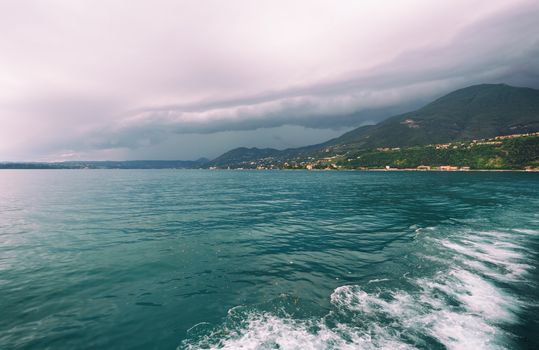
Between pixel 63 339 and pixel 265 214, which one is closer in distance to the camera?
pixel 63 339

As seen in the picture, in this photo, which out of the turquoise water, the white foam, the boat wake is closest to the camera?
the white foam

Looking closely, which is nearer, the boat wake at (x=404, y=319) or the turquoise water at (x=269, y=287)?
the boat wake at (x=404, y=319)

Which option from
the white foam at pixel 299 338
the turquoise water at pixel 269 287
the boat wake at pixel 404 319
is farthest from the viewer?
the turquoise water at pixel 269 287

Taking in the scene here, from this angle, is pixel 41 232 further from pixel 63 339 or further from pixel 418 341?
pixel 418 341

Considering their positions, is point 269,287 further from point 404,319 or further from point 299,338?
point 404,319

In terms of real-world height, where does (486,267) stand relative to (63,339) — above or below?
below

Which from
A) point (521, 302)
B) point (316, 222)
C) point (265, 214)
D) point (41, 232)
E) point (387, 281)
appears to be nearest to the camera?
point (521, 302)

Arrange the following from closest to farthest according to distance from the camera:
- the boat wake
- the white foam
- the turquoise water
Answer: the white foam → the boat wake → the turquoise water

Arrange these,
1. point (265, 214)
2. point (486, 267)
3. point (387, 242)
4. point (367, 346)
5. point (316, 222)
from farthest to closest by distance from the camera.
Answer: point (265, 214), point (316, 222), point (387, 242), point (486, 267), point (367, 346)

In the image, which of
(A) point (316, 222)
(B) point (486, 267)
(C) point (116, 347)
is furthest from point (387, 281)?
(A) point (316, 222)

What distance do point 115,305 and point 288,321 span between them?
11120 millimetres

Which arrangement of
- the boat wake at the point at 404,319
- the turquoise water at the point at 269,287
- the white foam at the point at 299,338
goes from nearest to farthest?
the white foam at the point at 299,338
the boat wake at the point at 404,319
the turquoise water at the point at 269,287

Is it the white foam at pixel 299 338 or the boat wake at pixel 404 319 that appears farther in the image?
the boat wake at pixel 404 319

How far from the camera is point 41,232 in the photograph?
3444cm
